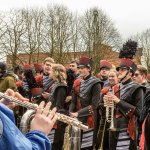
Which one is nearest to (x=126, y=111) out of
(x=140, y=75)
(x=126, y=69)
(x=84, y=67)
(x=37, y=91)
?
(x=126, y=69)

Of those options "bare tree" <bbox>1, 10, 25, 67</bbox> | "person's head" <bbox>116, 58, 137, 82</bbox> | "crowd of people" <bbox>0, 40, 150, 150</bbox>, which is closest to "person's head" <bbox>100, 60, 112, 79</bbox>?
"crowd of people" <bbox>0, 40, 150, 150</bbox>

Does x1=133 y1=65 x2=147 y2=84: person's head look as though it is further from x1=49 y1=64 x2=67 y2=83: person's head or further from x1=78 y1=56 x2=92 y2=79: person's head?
x1=49 y1=64 x2=67 y2=83: person's head

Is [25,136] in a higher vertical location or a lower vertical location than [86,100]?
higher

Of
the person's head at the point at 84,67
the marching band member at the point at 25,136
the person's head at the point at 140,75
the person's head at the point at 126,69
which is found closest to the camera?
the marching band member at the point at 25,136

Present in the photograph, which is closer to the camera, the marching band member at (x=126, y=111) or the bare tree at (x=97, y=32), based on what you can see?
the marching band member at (x=126, y=111)

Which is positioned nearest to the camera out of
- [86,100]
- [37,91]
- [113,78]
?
[86,100]

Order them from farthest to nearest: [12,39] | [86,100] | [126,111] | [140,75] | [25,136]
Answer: [12,39] < [140,75] < [86,100] < [126,111] < [25,136]

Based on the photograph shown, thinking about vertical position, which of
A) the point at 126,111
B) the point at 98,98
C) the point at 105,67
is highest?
the point at 105,67

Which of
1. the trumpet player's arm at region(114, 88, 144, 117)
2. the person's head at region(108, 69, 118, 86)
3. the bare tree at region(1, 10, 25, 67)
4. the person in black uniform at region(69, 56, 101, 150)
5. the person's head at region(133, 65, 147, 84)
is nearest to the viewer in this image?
the trumpet player's arm at region(114, 88, 144, 117)

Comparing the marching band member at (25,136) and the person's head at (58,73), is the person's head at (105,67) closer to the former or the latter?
the person's head at (58,73)

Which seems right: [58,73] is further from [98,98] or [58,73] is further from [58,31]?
[58,31]

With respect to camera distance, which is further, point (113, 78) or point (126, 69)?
point (113, 78)

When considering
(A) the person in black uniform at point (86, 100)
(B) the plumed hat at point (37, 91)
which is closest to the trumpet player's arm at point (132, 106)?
(A) the person in black uniform at point (86, 100)

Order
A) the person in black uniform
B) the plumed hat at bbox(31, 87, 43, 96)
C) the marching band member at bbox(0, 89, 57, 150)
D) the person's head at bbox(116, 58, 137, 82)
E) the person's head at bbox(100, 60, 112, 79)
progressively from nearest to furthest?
1. the marching band member at bbox(0, 89, 57, 150)
2. the person's head at bbox(116, 58, 137, 82)
3. the person in black uniform
4. the plumed hat at bbox(31, 87, 43, 96)
5. the person's head at bbox(100, 60, 112, 79)
